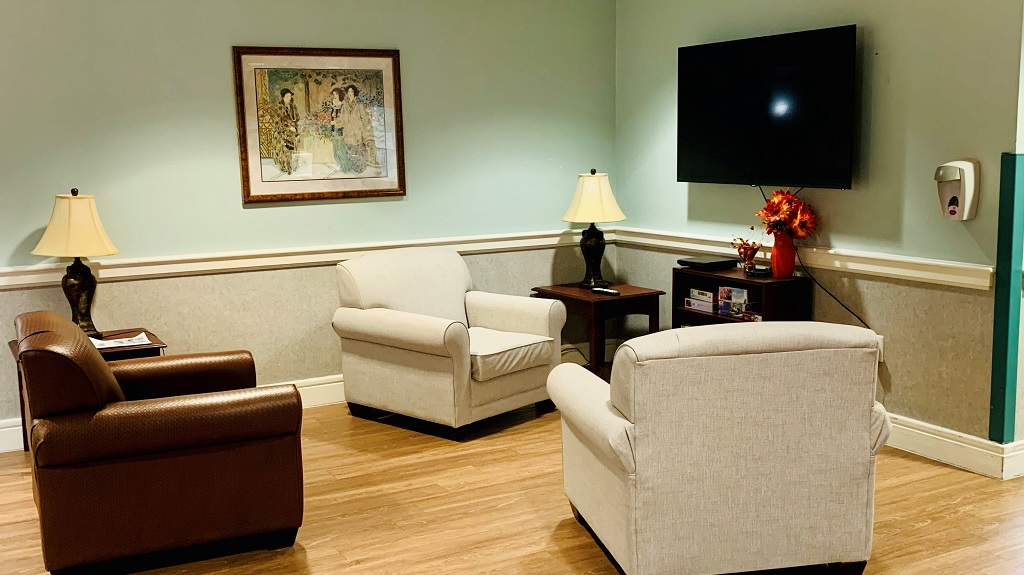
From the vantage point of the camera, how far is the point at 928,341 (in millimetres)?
4129

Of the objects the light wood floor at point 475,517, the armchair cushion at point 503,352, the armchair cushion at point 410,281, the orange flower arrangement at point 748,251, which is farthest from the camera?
the armchair cushion at point 410,281

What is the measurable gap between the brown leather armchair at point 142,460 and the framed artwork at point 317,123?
1.86 m

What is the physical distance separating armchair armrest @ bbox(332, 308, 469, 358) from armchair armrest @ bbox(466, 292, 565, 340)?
0.52 metres

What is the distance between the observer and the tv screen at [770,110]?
A: 4355 millimetres

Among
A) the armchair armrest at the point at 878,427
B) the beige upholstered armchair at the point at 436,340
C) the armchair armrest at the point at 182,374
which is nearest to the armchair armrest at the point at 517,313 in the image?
the beige upholstered armchair at the point at 436,340

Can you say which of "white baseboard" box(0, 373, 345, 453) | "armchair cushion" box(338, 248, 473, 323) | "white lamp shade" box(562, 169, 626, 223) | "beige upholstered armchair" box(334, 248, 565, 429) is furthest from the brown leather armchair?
"white lamp shade" box(562, 169, 626, 223)

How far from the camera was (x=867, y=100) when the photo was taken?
171 inches

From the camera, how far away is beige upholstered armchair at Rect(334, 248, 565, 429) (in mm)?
4527

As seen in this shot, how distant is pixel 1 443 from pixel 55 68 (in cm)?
181

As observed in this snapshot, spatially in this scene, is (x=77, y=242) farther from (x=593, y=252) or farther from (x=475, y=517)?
(x=593, y=252)

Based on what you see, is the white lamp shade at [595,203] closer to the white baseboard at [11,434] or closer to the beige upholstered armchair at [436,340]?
the beige upholstered armchair at [436,340]

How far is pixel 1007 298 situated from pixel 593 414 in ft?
6.49

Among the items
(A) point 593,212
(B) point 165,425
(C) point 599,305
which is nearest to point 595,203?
(A) point 593,212

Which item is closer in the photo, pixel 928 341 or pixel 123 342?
pixel 928 341
